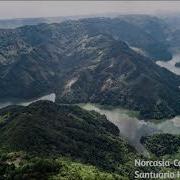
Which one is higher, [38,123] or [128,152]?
[38,123]

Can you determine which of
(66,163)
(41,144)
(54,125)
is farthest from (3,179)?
(54,125)

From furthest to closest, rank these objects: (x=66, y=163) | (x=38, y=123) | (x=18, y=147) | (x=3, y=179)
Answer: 1. (x=38, y=123)
2. (x=18, y=147)
3. (x=66, y=163)
4. (x=3, y=179)

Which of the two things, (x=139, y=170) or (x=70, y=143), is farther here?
(x=70, y=143)

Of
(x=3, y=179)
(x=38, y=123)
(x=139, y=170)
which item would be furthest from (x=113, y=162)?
(x=3, y=179)

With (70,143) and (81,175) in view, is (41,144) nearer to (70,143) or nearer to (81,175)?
(70,143)

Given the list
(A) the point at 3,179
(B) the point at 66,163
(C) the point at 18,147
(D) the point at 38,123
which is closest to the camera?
(A) the point at 3,179

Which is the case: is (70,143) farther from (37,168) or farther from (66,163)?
(37,168)
